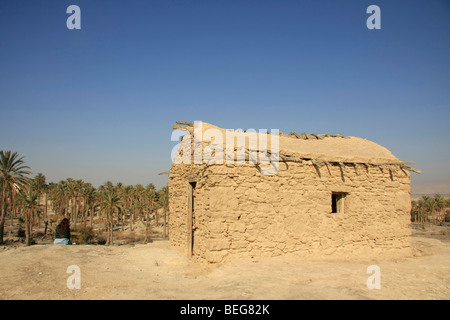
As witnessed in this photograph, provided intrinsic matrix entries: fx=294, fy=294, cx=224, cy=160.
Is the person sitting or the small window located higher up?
the small window

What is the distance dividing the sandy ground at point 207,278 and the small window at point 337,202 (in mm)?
1719

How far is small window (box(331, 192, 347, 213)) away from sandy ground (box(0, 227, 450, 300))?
1.72 meters

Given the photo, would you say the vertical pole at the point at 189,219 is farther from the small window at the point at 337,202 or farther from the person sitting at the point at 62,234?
the person sitting at the point at 62,234

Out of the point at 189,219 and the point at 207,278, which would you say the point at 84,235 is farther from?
the point at 207,278

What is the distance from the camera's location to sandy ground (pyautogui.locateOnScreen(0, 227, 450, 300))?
5.46 m

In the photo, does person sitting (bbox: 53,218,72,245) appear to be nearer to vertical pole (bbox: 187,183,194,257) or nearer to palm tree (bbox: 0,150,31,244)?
vertical pole (bbox: 187,183,194,257)

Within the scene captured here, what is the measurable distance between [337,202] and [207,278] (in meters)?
5.02

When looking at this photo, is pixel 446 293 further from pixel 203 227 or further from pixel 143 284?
pixel 143 284

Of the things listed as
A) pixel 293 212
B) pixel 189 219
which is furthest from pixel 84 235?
pixel 293 212

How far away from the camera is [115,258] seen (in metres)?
9.47

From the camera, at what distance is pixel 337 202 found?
9453 millimetres

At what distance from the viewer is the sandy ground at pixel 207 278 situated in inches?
215

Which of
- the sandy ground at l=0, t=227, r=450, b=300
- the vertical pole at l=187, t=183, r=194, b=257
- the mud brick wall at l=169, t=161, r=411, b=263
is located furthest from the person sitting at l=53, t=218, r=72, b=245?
the vertical pole at l=187, t=183, r=194, b=257
